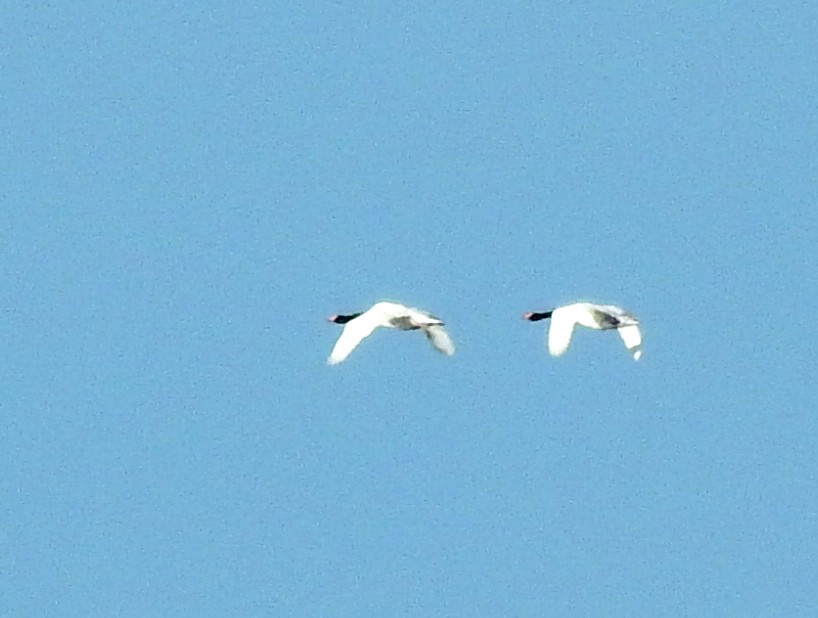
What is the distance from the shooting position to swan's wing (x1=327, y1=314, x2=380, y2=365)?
4947 cm

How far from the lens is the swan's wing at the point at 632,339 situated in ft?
172

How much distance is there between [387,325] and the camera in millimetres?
50531

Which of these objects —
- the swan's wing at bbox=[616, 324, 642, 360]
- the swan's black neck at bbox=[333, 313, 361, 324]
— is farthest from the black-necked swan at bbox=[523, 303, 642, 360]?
the swan's black neck at bbox=[333, 313, 361, 324]

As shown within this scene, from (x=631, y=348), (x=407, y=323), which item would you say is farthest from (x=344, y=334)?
→ (x=631, y=348)

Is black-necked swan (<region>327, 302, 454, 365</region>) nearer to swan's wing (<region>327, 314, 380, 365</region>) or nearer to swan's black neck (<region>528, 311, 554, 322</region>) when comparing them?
swan's wing (<region>327, 314, 380, 365</region>)

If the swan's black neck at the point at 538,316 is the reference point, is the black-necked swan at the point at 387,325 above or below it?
below

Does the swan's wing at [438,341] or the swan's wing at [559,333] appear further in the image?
the swan's wing at [438,341]

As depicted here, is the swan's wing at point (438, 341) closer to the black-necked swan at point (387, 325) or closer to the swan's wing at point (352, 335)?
the black-necked swan at point (387, 325)

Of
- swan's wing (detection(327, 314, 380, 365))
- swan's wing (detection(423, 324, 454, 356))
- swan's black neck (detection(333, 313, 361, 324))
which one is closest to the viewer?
swan's wing (detection(327, 314, 380, 365))

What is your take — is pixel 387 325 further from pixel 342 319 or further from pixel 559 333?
pixel 342 319

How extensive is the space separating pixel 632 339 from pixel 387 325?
4.07 m

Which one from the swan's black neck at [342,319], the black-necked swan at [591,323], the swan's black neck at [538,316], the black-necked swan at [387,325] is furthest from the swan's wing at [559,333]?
the swan's black neck at [342,319]

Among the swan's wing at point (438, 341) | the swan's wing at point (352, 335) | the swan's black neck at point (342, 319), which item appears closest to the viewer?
the swan's wing at point (352, 335)

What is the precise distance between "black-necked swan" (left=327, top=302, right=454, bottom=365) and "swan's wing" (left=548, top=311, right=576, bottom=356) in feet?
5.71
